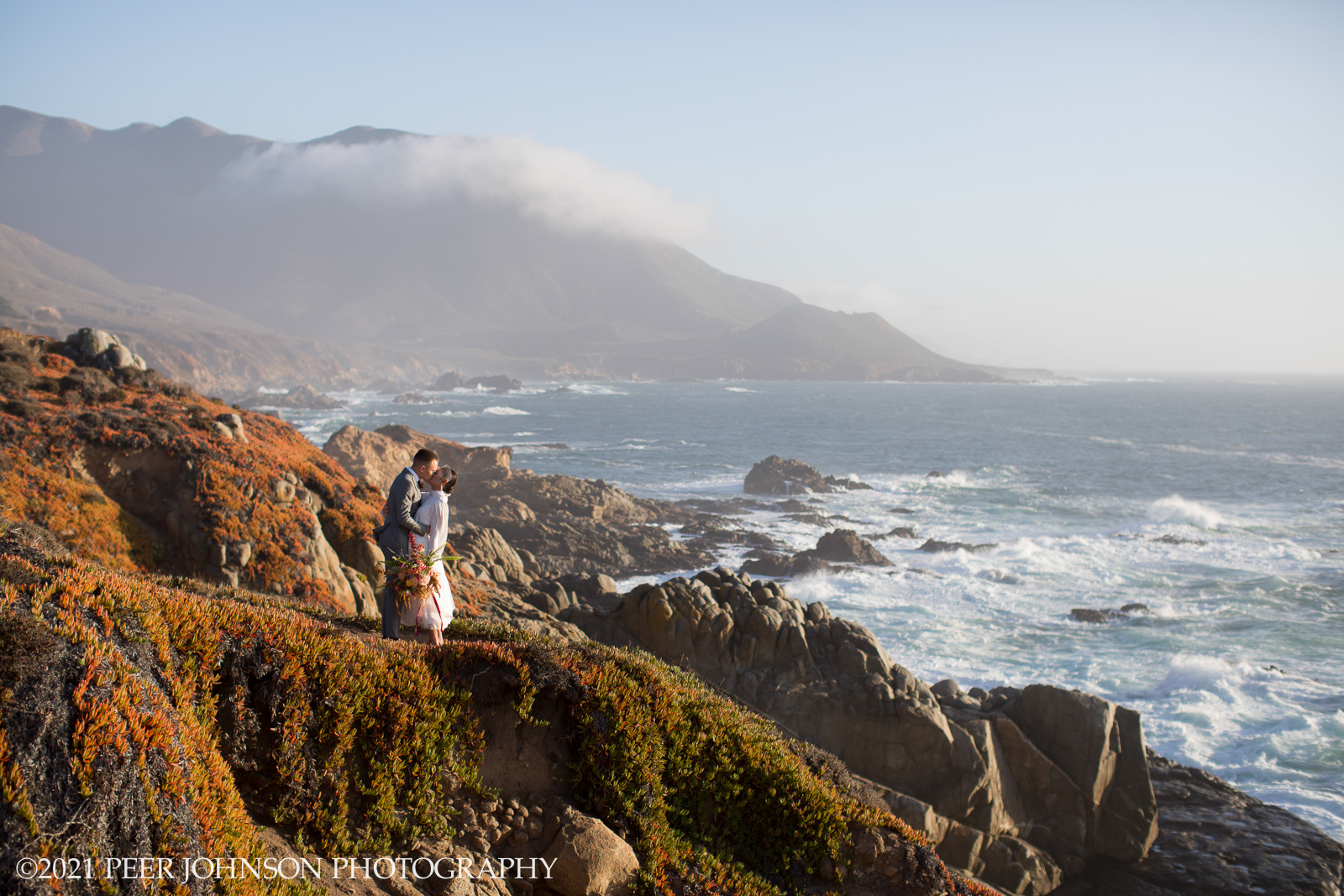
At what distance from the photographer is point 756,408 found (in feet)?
411

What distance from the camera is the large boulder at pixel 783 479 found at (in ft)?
170

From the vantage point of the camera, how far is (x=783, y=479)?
5212cm

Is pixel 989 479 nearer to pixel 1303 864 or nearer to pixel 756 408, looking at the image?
pixel 1303 864

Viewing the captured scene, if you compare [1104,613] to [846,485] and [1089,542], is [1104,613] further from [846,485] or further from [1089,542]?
[846,485]

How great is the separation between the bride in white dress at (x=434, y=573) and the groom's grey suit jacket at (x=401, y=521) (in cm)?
10

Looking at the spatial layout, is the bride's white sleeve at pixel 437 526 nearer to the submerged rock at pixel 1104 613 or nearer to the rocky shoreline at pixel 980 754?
the rocky shoreline at pixel 980 754

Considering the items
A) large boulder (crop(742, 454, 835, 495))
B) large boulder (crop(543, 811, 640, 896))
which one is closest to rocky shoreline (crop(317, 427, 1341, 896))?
large boulder (crop(543, 811, 640, 896))

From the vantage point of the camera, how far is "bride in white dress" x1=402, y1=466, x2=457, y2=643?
25.2ft

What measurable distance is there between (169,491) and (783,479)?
132 ft

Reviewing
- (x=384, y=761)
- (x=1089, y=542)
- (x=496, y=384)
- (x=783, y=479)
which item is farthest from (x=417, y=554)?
(x=496, y=384)

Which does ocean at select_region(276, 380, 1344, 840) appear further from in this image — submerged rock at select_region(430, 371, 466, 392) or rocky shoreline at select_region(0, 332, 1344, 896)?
submerged rock at select_region(430, 371, 466, 392)

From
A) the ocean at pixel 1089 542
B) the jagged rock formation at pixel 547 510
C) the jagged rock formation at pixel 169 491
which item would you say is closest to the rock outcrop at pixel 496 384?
the ocean at pixel 1089 542

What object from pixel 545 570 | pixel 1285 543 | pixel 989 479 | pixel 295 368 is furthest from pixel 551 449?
pixel 295 368

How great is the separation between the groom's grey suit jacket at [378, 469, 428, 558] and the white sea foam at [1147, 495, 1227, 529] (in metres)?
47.6
